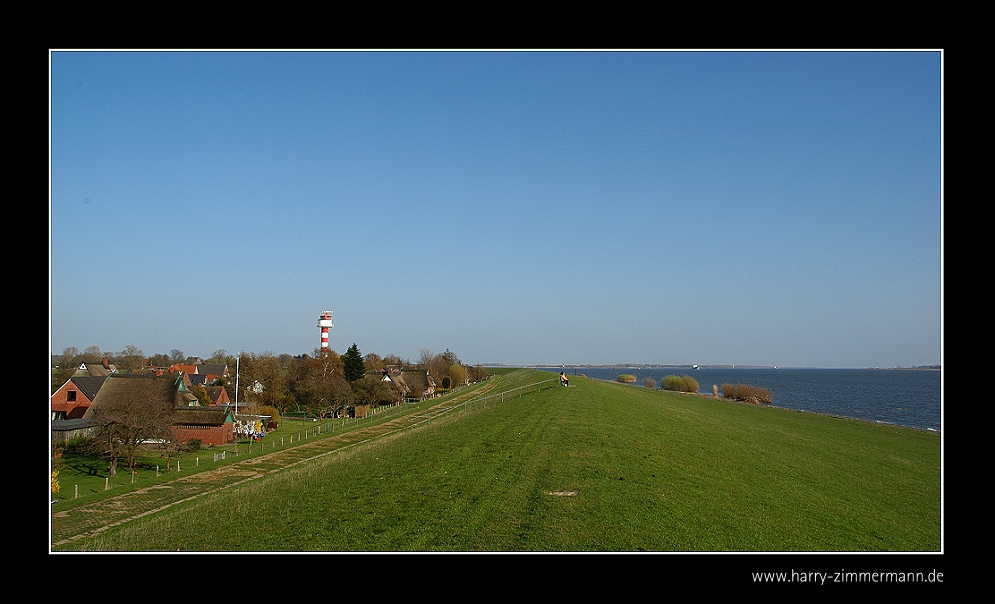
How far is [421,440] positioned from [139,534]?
1459 centimetres

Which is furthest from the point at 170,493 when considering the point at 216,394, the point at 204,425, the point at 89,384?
the point at 216,394

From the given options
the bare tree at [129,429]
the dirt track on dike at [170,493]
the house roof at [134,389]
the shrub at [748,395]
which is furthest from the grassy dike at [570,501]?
the shrub at [748,395]

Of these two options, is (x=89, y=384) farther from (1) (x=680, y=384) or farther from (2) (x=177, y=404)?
(1) (x=680, y=384)

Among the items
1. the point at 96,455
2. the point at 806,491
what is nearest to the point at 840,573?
the point at 806,491

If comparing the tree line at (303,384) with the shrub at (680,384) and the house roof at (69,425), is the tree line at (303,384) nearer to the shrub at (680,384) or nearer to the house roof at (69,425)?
the house roof at (69,425)

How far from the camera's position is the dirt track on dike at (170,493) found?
18812 mm

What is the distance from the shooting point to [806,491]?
18.8m

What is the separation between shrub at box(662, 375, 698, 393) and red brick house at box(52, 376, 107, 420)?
77.0 m

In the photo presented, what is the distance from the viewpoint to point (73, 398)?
49125mm

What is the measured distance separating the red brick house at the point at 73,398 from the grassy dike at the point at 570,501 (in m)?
34.7

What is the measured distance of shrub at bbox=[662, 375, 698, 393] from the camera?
298ft

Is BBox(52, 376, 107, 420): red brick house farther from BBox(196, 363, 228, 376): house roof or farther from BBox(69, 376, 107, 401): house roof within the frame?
BBox(196, 363, 228, 376): house roof

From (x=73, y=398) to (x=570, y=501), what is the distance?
52.4m
